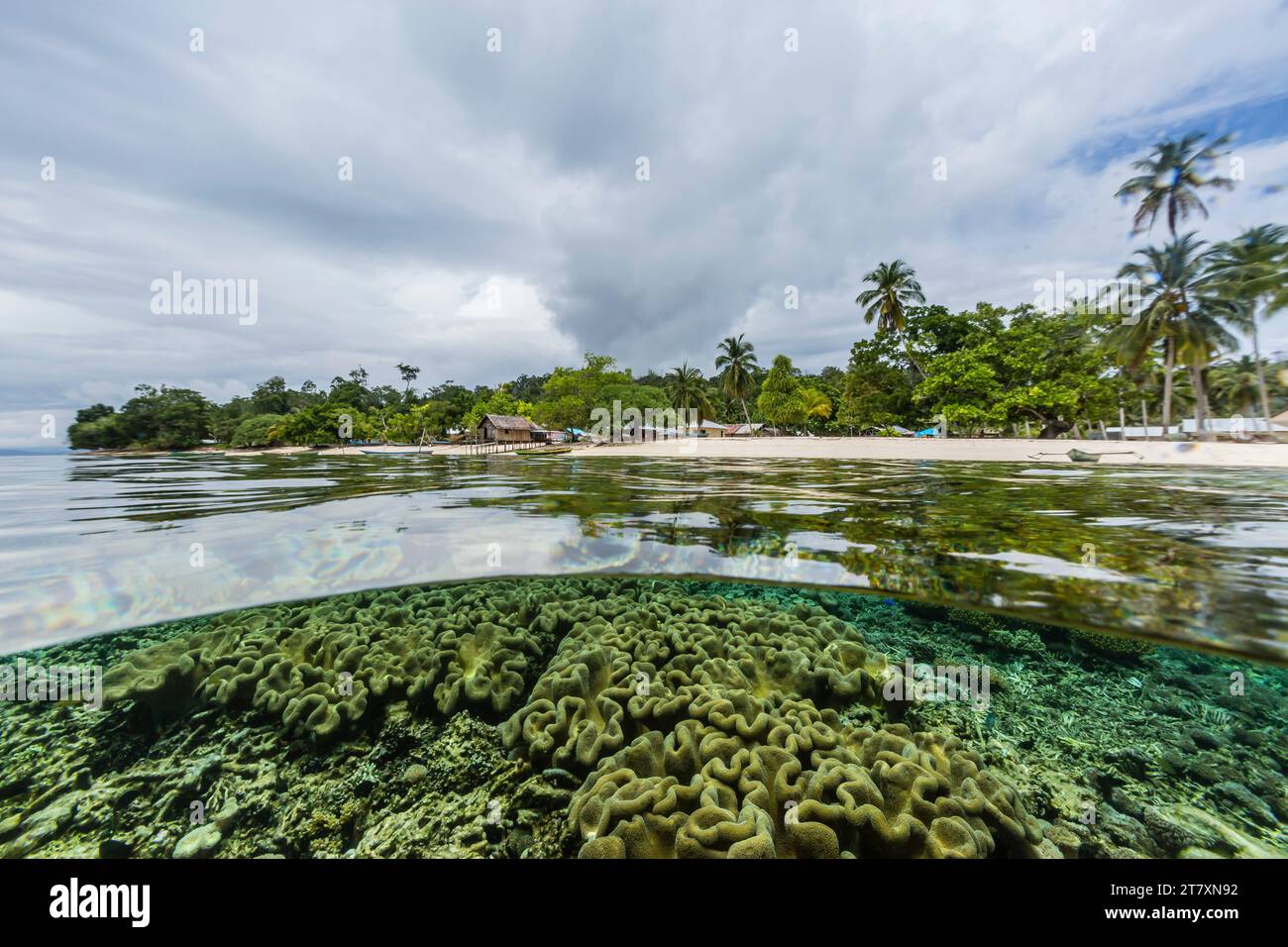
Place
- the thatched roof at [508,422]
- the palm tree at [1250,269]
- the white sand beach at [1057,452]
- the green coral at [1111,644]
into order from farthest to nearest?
the thatched roof at [508,422], the palm tree at [1250,269], the white sand beach at [1057,452], the green coral at [1111,644]

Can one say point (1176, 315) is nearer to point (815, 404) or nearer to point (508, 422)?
point (815, 404)

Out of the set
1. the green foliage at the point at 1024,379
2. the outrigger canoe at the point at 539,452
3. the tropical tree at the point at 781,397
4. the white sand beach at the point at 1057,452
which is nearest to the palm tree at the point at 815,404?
the tropical tree at the point at 781,397

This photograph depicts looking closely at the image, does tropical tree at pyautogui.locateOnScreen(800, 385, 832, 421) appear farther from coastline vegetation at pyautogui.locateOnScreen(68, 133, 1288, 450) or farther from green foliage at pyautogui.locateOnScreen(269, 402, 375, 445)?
green foliage at pyautogui.locateOnScreen(269, 402, 375, 445)

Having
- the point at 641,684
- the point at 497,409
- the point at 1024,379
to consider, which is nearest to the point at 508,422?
the point at 497,409

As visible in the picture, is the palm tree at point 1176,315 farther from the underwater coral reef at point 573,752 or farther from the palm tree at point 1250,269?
the underwater coral reef at point 573,752

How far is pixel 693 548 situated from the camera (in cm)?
573

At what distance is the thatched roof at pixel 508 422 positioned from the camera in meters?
47.0

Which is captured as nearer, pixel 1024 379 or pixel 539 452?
pixel 1024 379

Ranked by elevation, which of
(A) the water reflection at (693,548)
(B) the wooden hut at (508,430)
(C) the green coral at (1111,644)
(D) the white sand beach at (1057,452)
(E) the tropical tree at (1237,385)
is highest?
(E) the tropical tree at (1237,385)

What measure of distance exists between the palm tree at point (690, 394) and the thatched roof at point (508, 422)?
2008 centimetres

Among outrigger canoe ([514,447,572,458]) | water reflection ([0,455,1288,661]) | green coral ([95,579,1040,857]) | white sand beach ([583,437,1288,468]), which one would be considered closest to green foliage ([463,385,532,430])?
outrigger canoe ([514,447,572,458])

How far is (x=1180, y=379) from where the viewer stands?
1401 inches

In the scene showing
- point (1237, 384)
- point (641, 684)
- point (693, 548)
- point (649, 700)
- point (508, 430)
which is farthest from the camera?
point (508, 430)

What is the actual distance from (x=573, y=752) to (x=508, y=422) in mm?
47749
